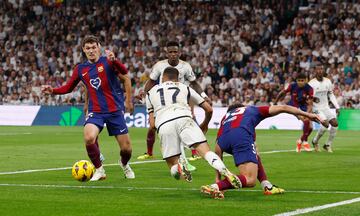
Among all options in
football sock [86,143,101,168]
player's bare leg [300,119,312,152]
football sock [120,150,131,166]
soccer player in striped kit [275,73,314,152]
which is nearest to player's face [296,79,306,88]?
soccer player in striped kit [275,73,314,152]

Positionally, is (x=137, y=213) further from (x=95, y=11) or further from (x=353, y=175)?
(x=95, y=11)

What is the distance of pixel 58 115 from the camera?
43250mm

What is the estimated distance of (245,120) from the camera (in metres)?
12.8

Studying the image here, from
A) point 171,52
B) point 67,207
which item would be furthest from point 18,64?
point 67,207

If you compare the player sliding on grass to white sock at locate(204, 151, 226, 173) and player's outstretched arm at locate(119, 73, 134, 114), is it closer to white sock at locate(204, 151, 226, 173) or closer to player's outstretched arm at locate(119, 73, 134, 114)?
white sock at locate(204, 151, 226, 173)

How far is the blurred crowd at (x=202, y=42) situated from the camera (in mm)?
40281

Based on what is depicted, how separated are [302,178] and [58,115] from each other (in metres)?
28.7

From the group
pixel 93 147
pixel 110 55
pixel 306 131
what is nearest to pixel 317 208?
pixel 93 147

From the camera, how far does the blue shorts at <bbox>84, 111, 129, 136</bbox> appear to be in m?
15.1

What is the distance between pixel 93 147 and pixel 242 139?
10.6 feet

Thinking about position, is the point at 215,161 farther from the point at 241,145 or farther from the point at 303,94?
the point at 303,94

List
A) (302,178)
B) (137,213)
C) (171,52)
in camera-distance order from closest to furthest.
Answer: (137,213) < (302,178) < (171,52)

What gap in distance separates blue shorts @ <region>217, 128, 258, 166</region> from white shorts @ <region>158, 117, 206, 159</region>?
39 cm

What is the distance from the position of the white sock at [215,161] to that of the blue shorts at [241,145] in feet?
1.16
